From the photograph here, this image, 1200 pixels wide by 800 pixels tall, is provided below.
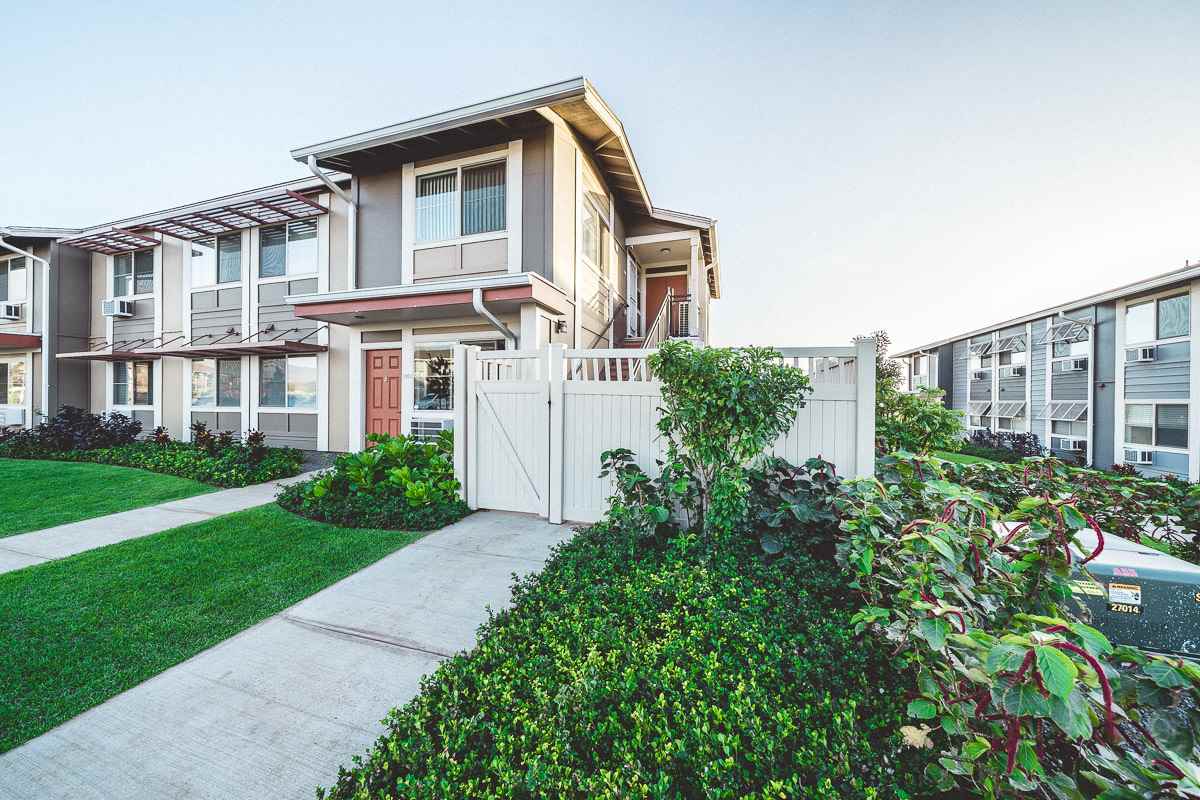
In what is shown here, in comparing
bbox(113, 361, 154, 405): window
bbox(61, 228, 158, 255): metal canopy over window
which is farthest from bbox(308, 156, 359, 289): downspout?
bbox(113, 361, 154, 405): window

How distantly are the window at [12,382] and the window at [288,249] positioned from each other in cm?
1075

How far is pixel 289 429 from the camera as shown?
10.2 meters

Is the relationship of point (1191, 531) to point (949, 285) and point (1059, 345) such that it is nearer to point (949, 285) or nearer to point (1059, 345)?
point (949, 285)

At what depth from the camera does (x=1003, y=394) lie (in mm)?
18172

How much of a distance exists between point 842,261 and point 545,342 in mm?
11689

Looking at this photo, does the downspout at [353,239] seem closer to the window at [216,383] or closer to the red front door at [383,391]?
the red front door at [383,391]

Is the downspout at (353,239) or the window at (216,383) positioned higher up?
the downspout at (353,239)

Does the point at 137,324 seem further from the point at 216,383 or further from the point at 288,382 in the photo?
the point at 288,382

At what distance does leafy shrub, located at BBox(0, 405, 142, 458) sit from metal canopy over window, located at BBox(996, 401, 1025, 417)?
28.6m

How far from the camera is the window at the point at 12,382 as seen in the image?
13680mm

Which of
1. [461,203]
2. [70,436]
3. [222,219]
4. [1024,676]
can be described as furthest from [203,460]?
[1024,676]

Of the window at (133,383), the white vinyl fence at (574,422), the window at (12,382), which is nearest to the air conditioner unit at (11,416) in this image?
the window at (12,382)

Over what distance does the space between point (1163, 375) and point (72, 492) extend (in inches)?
932

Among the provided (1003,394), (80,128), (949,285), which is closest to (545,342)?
(949,285)
